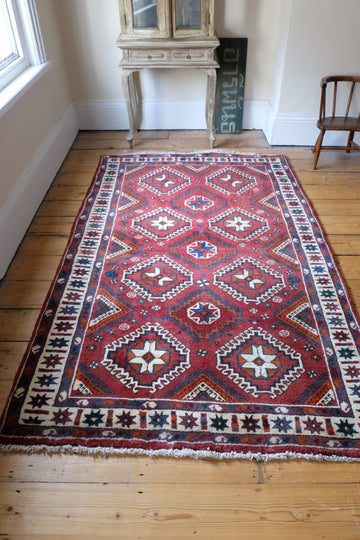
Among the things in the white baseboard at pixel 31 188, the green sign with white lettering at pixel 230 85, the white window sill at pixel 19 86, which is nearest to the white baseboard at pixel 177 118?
the green sign with white lettering at pixel 230 85

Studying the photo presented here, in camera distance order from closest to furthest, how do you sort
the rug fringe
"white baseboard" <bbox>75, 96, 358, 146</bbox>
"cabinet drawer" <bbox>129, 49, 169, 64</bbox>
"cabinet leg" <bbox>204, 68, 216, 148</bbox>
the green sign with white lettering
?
the rug fringe, "cabinet drawer" <bbox>129, 49, 169, 64</bbox>, "cabinet leg" <bbox>204, 68, 216, 148</bbox>, the green sign with white lettering, "white baseboard" <bbox>75, 96, 358, 146</bbox>

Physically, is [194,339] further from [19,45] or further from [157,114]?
[157,114]

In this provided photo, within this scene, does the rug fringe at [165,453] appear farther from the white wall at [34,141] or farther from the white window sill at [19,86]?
the white window sill at [19,86]

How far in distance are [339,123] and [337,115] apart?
393mm

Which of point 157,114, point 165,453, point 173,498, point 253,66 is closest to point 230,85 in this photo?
point 253,66

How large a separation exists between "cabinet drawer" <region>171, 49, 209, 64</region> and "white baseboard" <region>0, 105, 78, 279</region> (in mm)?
1068

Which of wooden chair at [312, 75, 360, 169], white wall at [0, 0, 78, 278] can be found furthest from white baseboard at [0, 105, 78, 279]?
wooden chair at [312, 75, 360, 169]

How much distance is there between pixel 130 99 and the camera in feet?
11.3

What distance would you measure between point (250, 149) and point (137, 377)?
243 centimetres

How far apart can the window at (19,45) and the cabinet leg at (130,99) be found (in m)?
0.62

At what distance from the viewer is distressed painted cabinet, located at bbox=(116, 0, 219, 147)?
2.96m

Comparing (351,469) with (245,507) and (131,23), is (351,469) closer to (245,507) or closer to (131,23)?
(245,507)

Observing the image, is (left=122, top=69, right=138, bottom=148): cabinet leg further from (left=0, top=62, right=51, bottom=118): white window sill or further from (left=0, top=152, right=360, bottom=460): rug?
(left=0, top=152, right=360, bottom=460): rug

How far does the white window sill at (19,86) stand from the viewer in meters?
2.44
